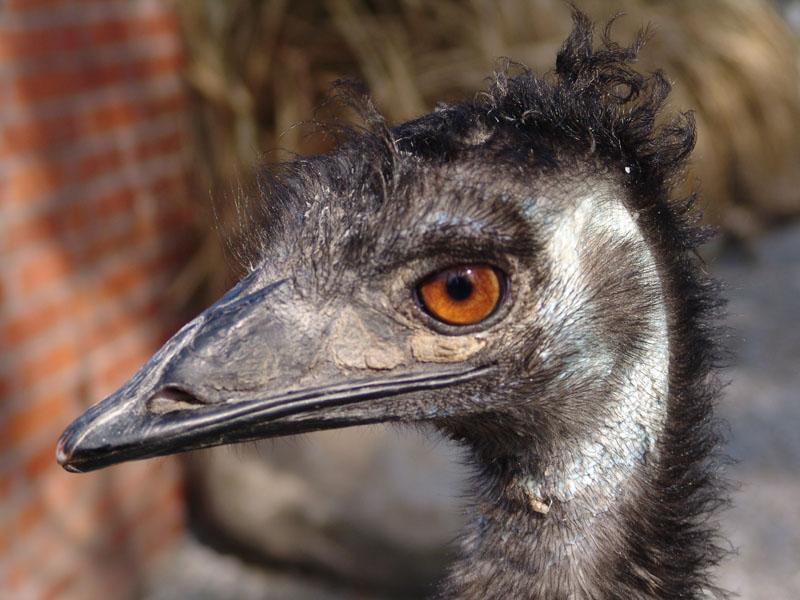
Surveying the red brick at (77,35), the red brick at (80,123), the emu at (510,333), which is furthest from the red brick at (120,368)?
the emu at (510,333)

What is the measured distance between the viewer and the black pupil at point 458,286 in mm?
Answer: 1378

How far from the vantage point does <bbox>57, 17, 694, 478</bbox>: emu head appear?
1.37m

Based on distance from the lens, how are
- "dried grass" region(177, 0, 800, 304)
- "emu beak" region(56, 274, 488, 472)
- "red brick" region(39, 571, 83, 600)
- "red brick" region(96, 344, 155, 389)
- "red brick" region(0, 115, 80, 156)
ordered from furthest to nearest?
1. "dried grass" region(177, 0, 800, 304)
2. "red brick" region(96, 344, 155, 389)
3. "red brick" region(39, 571, 83, 600)
4. "red brick" region(0, 115, 80, 156)
5. "emu beak" region(56, 274, 488, 472)

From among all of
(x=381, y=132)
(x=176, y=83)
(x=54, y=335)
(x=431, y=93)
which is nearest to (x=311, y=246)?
(x=381, y=132)

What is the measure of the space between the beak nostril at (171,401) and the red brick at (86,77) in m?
1.90

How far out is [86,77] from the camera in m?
3.24

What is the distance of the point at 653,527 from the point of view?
1495 millimetres

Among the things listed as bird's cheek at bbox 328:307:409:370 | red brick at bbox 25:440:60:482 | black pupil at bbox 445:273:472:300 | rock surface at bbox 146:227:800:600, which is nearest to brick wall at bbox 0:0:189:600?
red brick at bbox 25:440:60:482

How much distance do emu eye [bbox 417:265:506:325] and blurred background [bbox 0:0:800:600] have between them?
131 cm

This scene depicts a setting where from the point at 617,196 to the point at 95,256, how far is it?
7.58 feet

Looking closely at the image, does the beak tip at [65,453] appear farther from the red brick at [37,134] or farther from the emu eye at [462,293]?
the red brick at [37,134]

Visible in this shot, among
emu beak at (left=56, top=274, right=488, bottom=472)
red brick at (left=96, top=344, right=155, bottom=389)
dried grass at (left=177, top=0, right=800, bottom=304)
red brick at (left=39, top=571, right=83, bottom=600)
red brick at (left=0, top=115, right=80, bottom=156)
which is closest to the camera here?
emu beak at (left=56, top=274, right=488, bottom=472)

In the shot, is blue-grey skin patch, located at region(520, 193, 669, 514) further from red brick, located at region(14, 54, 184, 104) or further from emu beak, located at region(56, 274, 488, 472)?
red brick, located at region(14, 54, 184, 104)

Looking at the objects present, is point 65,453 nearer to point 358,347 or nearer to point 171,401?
point 171,401
